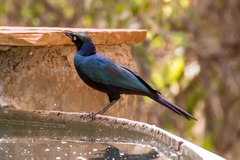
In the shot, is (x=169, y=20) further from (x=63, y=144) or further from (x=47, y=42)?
(x=63, y=144)

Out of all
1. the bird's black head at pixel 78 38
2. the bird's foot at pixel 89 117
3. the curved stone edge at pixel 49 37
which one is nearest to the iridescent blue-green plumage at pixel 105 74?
the bird's black head at pixel 78 38

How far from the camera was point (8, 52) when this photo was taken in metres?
4.69

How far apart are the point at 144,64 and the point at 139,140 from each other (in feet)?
18.5

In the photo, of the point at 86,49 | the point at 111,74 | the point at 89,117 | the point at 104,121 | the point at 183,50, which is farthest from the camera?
the point at 183,50

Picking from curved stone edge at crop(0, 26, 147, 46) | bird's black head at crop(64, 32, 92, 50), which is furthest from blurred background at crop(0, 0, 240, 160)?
bird's black head at crop(64, 32, 92, 50)

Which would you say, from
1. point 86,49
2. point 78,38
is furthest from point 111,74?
point 78,38

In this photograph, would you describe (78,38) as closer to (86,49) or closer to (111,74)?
(86,49)

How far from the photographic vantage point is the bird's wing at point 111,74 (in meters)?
4.38

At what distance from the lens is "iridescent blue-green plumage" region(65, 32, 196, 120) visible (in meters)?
4.37

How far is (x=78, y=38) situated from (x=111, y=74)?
410 millimetres

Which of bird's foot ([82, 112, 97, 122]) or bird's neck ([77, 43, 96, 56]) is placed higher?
bird's neck ([77, 43, 96, 56])

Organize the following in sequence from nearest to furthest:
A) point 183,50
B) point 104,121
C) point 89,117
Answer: point 104,121, point 89,117, point 183,50

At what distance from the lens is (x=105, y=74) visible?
4.52 m

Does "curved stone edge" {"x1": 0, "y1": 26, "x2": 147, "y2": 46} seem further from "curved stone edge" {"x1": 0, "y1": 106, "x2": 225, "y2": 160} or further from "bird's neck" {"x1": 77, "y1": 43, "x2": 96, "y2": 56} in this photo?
"curved stone edge" {"x1": 0, "y1": 106, "x2": 225, "y2": 160}
